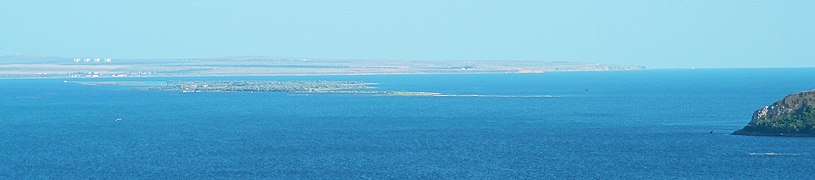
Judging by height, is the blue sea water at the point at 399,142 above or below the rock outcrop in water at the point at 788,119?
below

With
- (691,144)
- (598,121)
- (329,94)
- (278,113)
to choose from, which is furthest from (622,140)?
(329,94)

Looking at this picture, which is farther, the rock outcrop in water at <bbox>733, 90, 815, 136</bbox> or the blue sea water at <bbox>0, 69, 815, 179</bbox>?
the rock outcrop in water at <bbox>733, 90, 815, 136</bbox>

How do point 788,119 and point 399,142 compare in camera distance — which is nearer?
point 399,142

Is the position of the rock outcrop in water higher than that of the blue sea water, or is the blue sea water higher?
the rock outcrop in water

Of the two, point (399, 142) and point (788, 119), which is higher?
point (788, 119)

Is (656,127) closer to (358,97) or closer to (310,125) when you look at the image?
(310,125)
